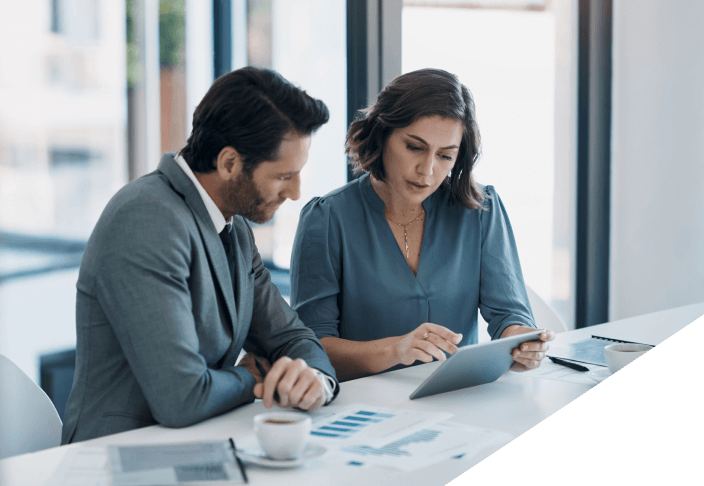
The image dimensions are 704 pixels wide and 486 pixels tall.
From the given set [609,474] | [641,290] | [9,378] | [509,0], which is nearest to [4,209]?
[9,378]

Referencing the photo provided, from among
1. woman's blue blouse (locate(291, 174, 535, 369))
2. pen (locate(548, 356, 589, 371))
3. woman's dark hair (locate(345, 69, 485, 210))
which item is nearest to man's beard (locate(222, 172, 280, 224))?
woman's blue blouse (locate(291, 174, 535, 369))

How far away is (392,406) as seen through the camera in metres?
1.27

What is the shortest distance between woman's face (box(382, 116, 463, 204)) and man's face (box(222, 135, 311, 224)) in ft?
1.40

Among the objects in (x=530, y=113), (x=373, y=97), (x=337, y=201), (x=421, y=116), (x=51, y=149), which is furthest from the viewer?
(x=530, y=113)

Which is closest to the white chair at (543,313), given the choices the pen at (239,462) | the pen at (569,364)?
the pen at (569,364)

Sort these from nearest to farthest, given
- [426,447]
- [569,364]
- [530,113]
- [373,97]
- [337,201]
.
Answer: [426,447] < [569,364] < [337,201] < [373,97] < [530,113]

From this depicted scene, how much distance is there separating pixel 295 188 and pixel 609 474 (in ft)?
2.82

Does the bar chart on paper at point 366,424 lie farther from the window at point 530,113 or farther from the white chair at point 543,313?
the window at point 530,113

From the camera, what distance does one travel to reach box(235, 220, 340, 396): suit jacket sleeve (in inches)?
59.7

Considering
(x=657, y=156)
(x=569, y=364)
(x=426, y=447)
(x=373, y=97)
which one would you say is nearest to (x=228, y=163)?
(x=426, y=447)

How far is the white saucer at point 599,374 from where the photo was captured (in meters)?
1.46

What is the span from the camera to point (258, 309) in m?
1.54

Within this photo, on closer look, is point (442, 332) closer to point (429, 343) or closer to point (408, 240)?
point (429, 343)

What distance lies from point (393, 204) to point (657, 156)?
2.13m
